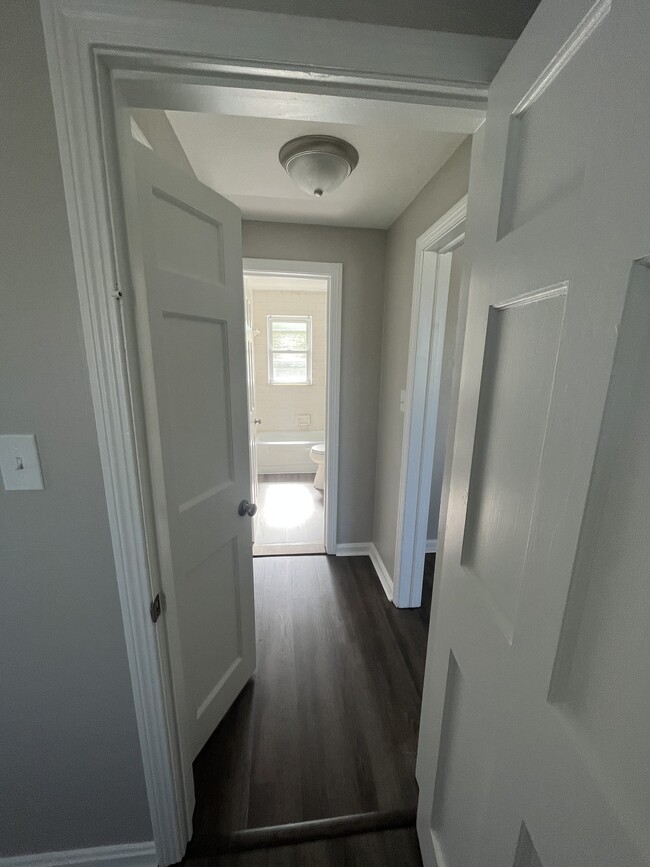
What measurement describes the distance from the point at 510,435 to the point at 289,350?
14.0 ft

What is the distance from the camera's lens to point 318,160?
1273 mm

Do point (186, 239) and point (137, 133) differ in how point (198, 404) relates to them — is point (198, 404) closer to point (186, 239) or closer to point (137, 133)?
point (186, 239)

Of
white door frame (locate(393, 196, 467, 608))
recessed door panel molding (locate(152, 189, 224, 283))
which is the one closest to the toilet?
white door frame (locate(393, 196, 467, 608))

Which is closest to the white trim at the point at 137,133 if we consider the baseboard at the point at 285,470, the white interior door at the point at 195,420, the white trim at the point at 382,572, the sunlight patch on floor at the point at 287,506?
the white interior door at the point at 195,420

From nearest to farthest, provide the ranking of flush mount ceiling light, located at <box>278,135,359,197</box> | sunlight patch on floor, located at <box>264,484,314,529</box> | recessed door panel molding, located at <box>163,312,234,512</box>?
recessed door panel molding, located at <box>163,312,234,512</box>, flush mount ceiling light, located at <box>278,135,359,197</box>, sunlight patch on floor, located at <box>264,484,314,529</box>

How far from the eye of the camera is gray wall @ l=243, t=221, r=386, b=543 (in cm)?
207

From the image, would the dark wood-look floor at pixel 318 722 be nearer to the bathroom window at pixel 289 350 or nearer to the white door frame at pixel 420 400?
the white door frame at pixel 420 400

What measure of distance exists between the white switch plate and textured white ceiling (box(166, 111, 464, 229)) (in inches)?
46.5

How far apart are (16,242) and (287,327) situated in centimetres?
404

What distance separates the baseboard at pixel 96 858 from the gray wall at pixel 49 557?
0.03 m

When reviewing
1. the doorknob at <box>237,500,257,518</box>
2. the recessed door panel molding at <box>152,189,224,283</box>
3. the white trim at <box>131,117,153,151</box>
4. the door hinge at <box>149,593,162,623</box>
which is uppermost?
the white trim at <box>131,117,153,151</box>

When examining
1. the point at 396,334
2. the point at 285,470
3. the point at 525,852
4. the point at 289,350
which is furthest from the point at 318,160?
the point at 285,470

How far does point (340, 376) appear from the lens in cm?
229

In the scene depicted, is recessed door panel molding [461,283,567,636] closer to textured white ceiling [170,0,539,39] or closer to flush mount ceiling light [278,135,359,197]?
textured white ceiling [170,0,539,39]
